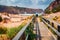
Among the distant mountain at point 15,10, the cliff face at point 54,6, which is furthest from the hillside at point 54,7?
the distant mountain at point 15,10

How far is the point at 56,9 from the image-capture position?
5.03 metres

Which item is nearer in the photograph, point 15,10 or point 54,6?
point 54,6

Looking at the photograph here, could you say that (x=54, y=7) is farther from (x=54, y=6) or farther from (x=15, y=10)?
(x=15, y=10)

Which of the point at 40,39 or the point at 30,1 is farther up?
the point at 30,1

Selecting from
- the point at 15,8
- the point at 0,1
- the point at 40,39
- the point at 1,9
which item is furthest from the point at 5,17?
the point at 40,39

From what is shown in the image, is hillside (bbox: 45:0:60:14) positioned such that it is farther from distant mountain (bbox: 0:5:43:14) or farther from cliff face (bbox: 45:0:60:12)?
distant mountain (bbox: 0:5:43:14)

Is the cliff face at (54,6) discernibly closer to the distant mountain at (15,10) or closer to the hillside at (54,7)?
the hillside at (54,7)

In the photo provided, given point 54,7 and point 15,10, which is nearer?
point 54,7

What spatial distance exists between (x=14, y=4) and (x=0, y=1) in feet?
1.45

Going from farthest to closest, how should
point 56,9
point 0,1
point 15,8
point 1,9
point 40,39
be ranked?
point 15,8 → point 56,9 → point 1,9 → point 0,1 → point 40,39

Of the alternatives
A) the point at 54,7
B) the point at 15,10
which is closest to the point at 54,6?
the point at 54,7

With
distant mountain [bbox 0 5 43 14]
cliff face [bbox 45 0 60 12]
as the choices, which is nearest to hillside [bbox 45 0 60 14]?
cliff face [bbox 45 0 60 12]

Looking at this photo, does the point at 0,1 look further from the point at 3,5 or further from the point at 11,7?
the point at 11,7

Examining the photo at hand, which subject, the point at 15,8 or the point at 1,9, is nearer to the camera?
the point at 1,9
